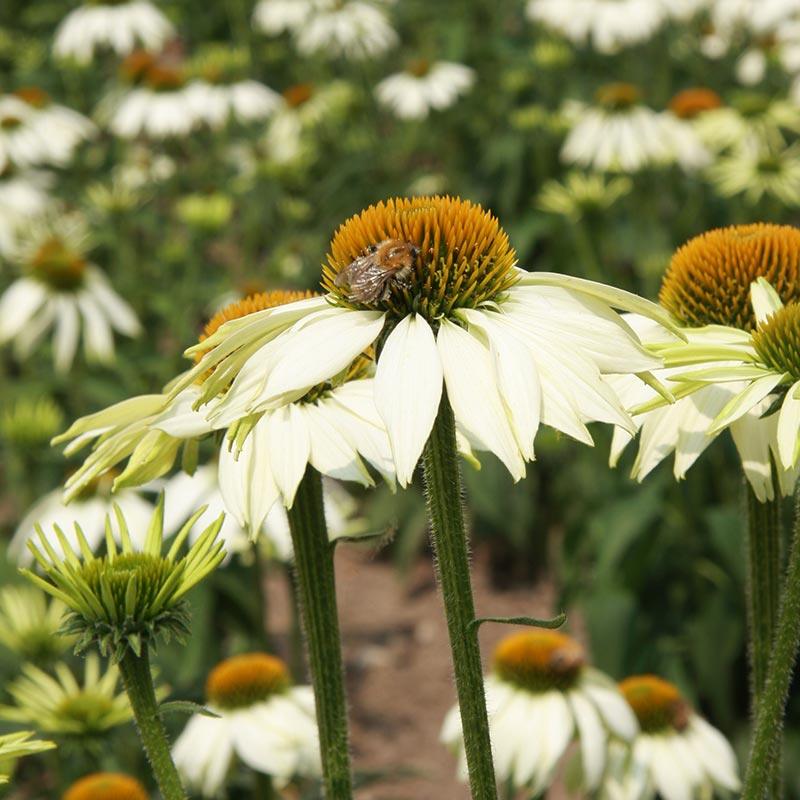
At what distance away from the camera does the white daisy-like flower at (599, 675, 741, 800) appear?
70.4 inches

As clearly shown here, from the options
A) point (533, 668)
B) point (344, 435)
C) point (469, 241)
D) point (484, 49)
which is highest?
point (484, 49)

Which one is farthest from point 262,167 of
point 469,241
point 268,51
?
point 469,241

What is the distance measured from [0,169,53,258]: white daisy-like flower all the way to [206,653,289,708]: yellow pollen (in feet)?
7.06

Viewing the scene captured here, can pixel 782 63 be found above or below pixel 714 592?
above

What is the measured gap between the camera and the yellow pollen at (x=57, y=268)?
11.2 ft

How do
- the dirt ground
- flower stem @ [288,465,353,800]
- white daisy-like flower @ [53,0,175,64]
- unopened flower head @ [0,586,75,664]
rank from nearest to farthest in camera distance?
flower stem @ [288,465,353,800]
unopened flower head @ [0,586,75,664]
the dirt ground
white daisy-like flower @ [53,0,175,64]

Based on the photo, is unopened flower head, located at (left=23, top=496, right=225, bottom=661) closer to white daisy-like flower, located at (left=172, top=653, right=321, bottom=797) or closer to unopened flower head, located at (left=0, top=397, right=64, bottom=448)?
white daisy-like flower, located at (left=172, top=653, right=321, bottom=797)

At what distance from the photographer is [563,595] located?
290cm

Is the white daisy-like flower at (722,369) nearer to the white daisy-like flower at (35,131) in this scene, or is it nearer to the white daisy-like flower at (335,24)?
the white daisy-like flower at (35,131)

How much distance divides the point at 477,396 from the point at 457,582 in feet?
0.48

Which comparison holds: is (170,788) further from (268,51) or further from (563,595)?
(268,51)

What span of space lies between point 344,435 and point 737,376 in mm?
316

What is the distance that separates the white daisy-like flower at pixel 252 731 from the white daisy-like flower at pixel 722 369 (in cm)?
83

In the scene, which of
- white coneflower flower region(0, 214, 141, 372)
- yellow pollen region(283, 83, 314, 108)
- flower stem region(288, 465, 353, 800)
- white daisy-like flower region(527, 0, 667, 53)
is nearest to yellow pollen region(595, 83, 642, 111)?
white daisy-like flower region(527, 0, 667, 53)
